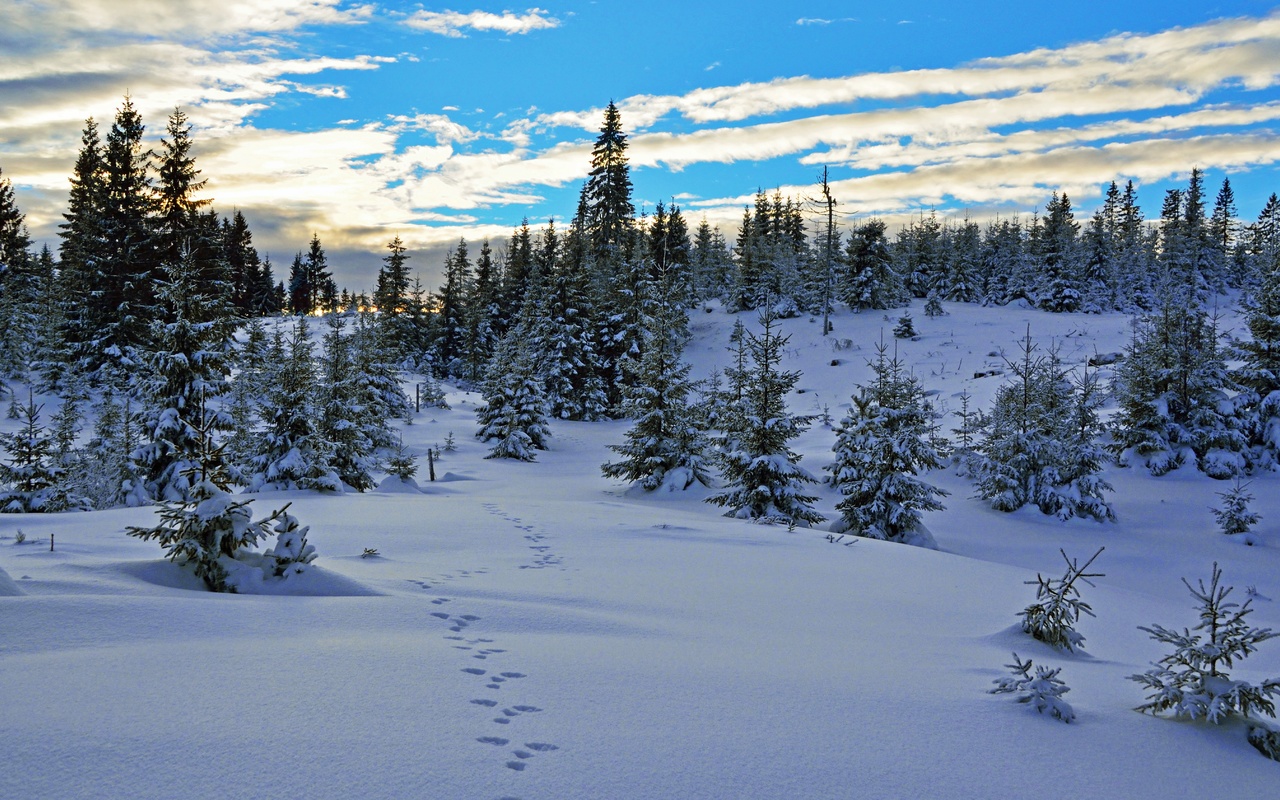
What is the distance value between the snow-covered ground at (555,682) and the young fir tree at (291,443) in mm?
7097

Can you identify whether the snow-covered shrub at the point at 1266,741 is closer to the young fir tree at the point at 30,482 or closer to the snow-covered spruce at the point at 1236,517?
the snow-covered spruce at the point at 1236,517

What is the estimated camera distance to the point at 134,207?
36031mm

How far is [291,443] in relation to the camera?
1714 cm

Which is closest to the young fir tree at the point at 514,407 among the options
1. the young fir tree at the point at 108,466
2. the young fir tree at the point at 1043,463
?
the young fir tree at the point at 108,466

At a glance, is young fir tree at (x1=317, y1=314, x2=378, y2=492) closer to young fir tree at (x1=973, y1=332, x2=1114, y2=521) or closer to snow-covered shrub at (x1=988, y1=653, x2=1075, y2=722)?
young fir tree at (x1=973, y1=332, x2=1114, y2=521)

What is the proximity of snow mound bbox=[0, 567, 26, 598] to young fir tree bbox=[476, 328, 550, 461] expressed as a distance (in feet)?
88.5

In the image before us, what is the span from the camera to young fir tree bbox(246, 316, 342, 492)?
16.7 m

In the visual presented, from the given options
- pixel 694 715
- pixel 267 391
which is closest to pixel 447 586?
pixel 694 715

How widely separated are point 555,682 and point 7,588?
3.55 meters

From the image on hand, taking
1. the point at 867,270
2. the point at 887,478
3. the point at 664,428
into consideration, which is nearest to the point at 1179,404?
the point at 887,478

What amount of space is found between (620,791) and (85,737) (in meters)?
2.09

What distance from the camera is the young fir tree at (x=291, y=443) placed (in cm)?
1670

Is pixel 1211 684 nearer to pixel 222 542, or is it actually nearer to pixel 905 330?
pixel 222 542

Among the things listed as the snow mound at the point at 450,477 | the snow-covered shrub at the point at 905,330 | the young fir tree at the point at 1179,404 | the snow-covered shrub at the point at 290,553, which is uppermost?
the snow-covered shrub at the point at 905,330
